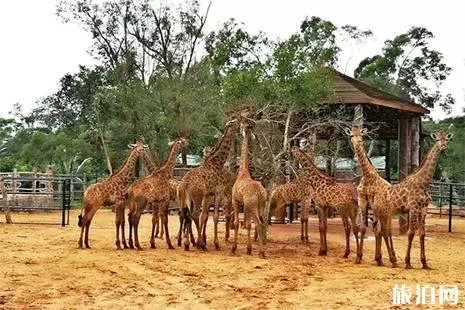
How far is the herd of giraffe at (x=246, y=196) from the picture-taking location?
408 inches

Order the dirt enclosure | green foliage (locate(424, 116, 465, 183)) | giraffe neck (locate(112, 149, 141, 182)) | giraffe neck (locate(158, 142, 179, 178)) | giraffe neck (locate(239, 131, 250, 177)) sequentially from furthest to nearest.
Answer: green foliage (locate(424, 116, 465, 183)) → giraffe neck (locate(158, 142, 179, 178)) → giraffe neck (locate(112, 149, 141, 182)) → giraffe neck (locate(239, 131, 250, 177)) → the dirt enclosure

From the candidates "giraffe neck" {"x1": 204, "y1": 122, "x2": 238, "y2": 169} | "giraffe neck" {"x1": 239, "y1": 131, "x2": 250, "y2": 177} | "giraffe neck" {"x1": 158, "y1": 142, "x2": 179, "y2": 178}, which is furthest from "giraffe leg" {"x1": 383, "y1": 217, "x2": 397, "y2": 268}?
"giraffe neck" {"x1": 158, "y1": 142, "x2": 179, "y2": 178}

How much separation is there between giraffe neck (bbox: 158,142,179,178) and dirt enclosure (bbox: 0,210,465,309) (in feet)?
4.98

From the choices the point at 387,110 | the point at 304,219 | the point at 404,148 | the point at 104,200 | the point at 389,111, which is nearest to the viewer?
the point at 104,200

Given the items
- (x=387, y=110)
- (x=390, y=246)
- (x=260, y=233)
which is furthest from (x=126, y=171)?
(x=387, y=110)

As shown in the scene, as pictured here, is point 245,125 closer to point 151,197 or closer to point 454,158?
point 151,197

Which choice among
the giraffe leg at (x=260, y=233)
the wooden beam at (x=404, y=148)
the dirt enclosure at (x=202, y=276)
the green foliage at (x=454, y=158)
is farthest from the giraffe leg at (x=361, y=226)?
the green foliage at (x=454, y=158)

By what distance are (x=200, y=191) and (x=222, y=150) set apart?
1064 millimetres

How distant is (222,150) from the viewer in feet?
40.9

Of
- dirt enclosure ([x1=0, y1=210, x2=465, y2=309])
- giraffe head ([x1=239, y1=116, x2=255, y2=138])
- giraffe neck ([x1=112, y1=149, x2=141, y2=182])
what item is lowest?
dirt enclosure ([x1=0, y1=210, x2=465, y2=309])

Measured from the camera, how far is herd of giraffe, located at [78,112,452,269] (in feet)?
34.0

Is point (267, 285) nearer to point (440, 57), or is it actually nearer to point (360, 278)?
point (360, 278)

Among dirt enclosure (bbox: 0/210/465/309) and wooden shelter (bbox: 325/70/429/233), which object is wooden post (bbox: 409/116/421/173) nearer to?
wooden shelter (bbox: 325/70/429/233)

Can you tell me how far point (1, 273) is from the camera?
9.25m
